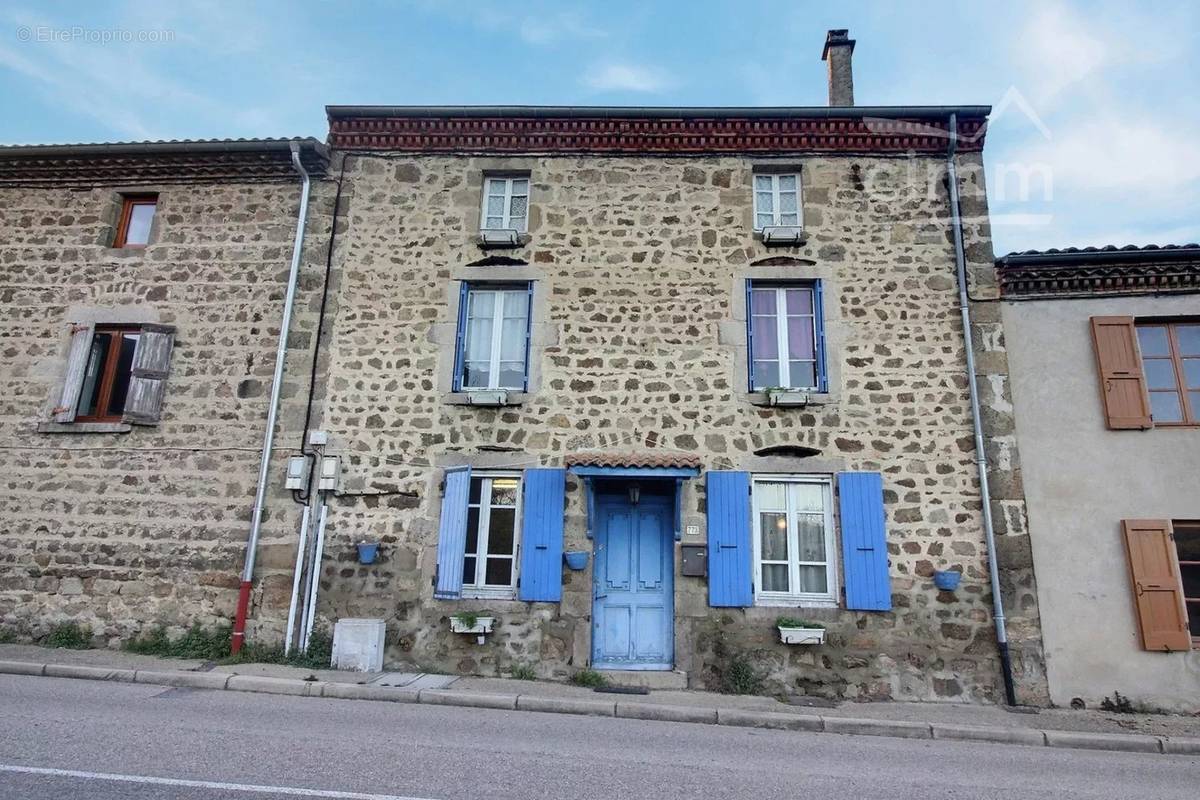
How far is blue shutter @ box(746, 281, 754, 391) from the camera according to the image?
8.30 metres

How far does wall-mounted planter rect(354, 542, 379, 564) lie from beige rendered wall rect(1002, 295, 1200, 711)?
24.6 feet

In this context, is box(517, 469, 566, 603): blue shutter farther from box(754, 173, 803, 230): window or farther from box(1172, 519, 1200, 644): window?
box(1172, 519, 1200, 644): window

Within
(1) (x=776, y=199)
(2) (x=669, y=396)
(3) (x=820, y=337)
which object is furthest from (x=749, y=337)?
(1) (x=776, y=199)

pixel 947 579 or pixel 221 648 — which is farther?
pixel 221 648

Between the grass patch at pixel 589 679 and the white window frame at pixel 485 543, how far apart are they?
113 centimetres

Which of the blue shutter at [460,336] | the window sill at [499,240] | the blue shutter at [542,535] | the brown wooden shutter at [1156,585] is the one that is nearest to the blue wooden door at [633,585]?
the blue shutter at [542,535]

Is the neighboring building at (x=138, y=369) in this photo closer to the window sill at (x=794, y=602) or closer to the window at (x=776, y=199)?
the window sill at (x=794, y=602)

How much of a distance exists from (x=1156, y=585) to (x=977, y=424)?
2.41 meters

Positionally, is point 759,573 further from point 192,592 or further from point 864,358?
point 192,592

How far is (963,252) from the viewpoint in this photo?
27.8 feet

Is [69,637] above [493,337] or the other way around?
the other way around

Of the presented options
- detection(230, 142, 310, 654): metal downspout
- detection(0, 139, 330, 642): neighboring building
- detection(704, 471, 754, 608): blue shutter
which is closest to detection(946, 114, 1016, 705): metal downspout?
detection(704, 471, 754, 608): blue shutter

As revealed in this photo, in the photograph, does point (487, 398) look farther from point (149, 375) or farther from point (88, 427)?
point (88, 427)

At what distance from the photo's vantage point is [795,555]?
7844mm
